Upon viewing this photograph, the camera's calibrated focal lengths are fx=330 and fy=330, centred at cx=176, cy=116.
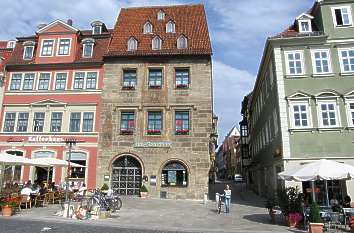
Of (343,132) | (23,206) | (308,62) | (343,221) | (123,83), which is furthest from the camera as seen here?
(123,83)

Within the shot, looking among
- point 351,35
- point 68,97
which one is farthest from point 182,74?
point 351,35

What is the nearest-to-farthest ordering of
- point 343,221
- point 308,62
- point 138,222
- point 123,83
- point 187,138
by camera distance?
point 343,221 < point 138,222 < point 308,62 < point 187,138 < point 123,83

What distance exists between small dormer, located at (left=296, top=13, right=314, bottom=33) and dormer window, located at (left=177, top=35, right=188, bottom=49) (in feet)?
32.2

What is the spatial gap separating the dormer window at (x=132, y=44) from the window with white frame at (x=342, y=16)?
643 inches

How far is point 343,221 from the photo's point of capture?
13.8 m

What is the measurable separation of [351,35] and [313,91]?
490cm

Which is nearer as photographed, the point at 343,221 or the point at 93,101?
the point at 343,221

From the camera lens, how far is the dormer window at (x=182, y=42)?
29.6m

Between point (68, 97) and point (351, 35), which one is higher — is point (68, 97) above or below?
below

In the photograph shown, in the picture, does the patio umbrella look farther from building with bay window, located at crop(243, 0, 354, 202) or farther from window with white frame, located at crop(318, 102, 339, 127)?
window with white frame, located at crop(318, 102, 339, 127)

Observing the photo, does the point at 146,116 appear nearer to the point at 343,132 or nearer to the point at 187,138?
the point at 187,138

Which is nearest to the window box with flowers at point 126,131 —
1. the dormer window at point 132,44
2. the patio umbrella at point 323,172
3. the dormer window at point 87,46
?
the dormer window at point 132,44

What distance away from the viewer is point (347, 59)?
73.5ft

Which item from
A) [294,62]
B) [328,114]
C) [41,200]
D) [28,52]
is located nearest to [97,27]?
[28,52]
